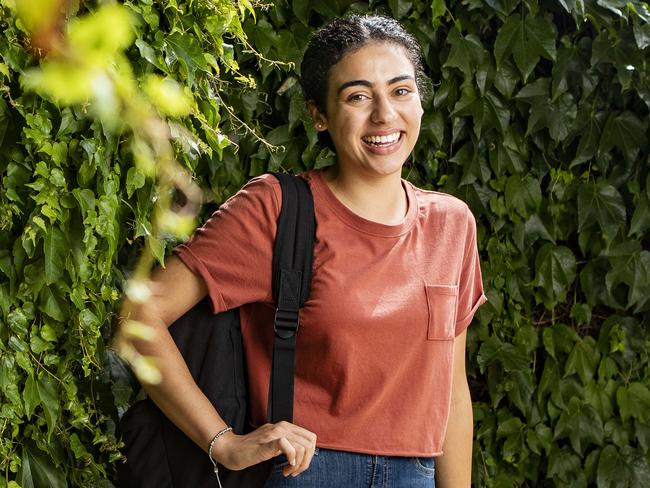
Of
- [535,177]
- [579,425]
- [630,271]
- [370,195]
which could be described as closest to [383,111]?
[370,195]

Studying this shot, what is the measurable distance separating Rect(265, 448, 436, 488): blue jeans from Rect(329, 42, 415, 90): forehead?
0.71 metres

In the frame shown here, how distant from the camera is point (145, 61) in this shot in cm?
172

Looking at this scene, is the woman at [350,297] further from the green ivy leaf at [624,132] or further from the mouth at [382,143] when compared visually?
the green ivy leaf at [624,132]

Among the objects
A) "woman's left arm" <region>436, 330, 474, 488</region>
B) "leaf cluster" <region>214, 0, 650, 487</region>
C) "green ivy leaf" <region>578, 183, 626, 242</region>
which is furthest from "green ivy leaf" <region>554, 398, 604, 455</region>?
"woman's left arm" <region>436, 330, 474, 488</region>

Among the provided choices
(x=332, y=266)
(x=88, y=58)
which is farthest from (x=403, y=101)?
(x=88, y=58)

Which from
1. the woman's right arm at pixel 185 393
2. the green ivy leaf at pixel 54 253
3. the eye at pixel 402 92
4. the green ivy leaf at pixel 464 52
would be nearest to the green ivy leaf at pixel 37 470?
the woman's right arm at pixel 185 393

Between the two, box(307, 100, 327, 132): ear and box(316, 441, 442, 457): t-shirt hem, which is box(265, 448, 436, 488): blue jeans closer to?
box(316, 441, 442, 457): t-shirt hem

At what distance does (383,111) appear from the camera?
187 cm

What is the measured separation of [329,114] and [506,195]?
3.66 feet

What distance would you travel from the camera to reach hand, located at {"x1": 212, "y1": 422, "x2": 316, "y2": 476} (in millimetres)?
1683

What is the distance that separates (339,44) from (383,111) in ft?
0.57

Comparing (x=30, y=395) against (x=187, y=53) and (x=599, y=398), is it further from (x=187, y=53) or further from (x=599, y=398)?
(x=599, y=398)

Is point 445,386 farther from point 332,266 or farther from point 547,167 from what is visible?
point 547,167

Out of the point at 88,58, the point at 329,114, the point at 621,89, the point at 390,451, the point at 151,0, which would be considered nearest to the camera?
the point at 88,58
